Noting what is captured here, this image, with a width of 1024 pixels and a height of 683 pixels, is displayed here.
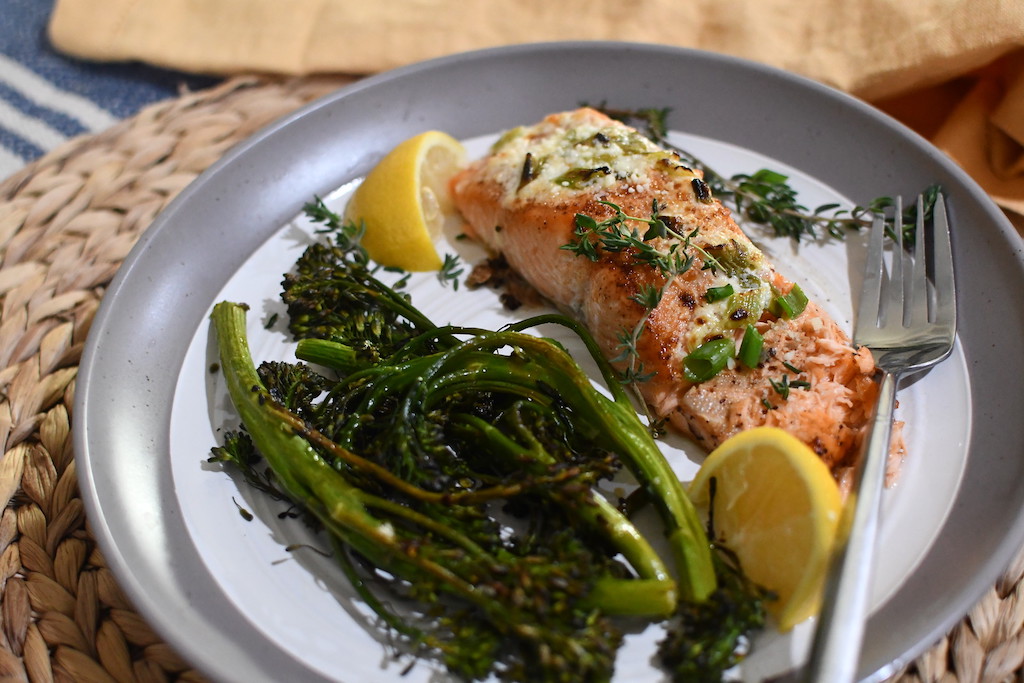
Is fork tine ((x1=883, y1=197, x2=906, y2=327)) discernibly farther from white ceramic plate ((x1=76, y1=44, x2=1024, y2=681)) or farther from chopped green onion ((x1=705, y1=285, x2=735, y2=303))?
chopped green onion ((x1=705, y1=285, x2=735, y2=303))

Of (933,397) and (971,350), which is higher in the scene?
(971,350)

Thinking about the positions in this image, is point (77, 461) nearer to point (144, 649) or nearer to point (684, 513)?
point (144, 649)

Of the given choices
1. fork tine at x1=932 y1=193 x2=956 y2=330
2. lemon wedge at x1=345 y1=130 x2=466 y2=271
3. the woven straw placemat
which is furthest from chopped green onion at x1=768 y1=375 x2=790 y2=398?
lemon wedge at x1=345 y1=130 x2=466 y2=271

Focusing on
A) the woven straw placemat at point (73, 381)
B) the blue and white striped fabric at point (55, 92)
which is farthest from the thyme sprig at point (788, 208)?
the blue and white striped fabric at point (55, 92)

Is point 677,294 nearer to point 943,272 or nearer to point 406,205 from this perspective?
point 943,272

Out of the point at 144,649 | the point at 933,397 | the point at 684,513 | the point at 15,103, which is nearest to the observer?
the point at 684,513

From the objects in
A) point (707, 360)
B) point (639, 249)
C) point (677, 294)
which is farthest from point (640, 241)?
point (707, 360)

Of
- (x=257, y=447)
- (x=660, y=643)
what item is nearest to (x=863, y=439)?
(x=660, y=643)
